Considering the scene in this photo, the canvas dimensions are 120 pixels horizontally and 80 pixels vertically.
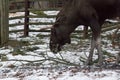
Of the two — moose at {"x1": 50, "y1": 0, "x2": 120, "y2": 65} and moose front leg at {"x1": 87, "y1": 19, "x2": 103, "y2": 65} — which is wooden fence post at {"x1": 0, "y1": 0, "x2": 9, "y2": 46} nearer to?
moose at {"x1": 50, "y1": 0, "x2": 120, "y2": 65}

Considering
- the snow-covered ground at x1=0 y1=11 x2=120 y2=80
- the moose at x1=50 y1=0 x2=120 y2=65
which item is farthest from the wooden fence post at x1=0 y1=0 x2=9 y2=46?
the moose at x1=50 y1=0 x2=120 y2=65

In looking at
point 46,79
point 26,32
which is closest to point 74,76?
point 46,79

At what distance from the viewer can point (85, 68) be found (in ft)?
27.0

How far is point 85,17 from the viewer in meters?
8.34

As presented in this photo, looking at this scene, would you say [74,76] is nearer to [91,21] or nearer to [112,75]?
[112,75]

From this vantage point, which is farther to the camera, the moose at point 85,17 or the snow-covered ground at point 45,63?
the moose at point 85,17

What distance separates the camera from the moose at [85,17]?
8.21m

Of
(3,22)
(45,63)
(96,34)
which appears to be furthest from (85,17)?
(3,22)

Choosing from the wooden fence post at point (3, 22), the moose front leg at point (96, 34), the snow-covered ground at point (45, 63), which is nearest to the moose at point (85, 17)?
the moose front leg at point (96, 34)

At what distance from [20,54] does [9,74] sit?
2.14 m

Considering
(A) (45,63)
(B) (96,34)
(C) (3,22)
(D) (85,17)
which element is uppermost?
(D) (85,17)

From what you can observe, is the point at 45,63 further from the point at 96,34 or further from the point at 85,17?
the point at 85,17

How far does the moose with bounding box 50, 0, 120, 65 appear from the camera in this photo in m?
8.21

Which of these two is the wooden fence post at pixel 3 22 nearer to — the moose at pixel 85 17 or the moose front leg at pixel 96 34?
the moose at pixel 85 17
